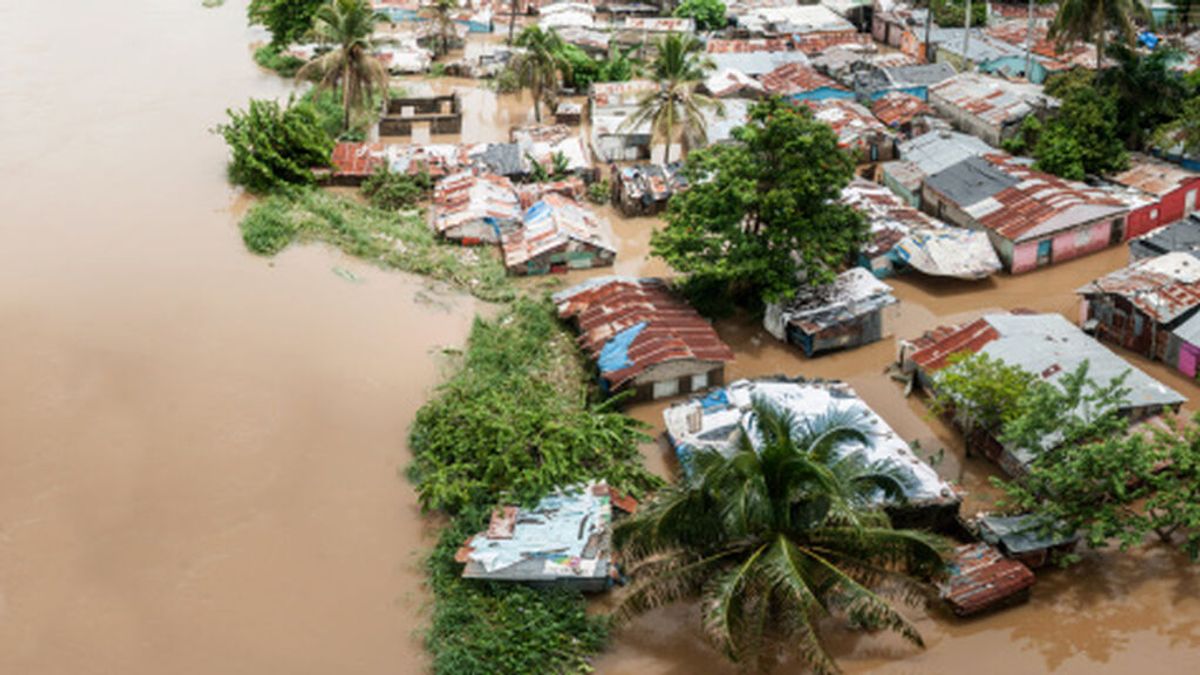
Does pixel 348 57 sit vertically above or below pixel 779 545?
above

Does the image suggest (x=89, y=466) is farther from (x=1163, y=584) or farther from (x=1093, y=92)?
(x=1093, y=92)

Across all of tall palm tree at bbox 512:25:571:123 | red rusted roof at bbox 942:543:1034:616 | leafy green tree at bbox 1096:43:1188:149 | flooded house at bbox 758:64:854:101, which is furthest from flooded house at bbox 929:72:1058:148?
red rusted roof at bbox 942:543:1034:616

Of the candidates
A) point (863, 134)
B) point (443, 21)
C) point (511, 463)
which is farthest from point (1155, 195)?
point (443, 21)

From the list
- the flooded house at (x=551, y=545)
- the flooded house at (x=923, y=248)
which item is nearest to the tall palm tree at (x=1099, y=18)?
the flooded house at (x=923, y=248)

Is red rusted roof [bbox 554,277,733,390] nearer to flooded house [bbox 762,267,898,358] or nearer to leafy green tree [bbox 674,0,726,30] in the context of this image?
flooded house [bbox 762,267,898,358]

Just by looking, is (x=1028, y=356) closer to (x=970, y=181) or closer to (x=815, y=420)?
(x=815, y=420)

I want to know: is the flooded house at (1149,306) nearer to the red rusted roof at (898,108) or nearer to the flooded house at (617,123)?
the red rusted roof at (898,108)
